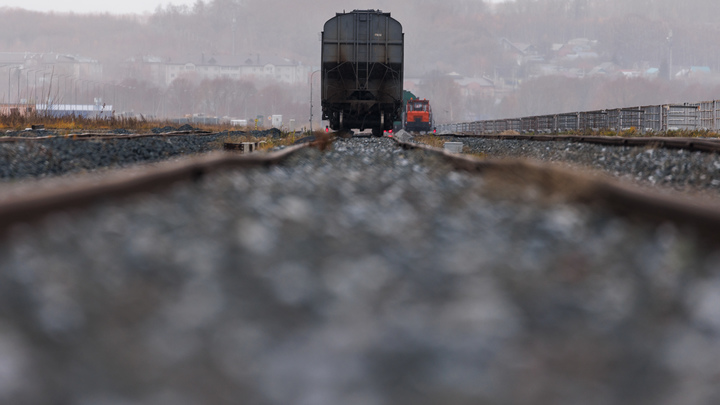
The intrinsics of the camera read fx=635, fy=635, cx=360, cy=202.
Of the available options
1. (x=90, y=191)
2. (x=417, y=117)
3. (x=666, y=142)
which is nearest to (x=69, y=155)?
(x=90, y=191)

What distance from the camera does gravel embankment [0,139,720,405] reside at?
152 centimetres

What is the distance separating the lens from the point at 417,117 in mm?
44250

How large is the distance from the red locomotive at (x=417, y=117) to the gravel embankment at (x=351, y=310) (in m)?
41.4

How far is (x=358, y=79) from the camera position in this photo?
2181 centimetres

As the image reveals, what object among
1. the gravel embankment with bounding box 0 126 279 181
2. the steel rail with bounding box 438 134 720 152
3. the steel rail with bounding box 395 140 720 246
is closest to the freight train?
the steel rail with bounding box 438 134 720 152

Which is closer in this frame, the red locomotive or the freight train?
the freight train

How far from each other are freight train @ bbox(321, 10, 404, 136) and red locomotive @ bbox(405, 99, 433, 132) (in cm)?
2172

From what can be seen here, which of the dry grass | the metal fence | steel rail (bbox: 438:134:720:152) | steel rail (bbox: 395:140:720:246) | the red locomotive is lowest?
steel rail (bbox: 395:140:720:246)

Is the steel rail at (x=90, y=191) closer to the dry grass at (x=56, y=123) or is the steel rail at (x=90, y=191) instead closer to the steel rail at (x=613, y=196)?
the steel rail at (x=613, y=196)

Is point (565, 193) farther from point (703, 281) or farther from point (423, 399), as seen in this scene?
point (423, 399)

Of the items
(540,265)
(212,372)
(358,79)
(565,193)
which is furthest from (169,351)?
(358,79)

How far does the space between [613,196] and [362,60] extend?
1890cm

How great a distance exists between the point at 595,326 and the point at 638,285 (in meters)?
0.43

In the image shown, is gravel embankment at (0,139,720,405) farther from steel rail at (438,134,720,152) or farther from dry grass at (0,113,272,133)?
dry grass at (0,113,272,133)
